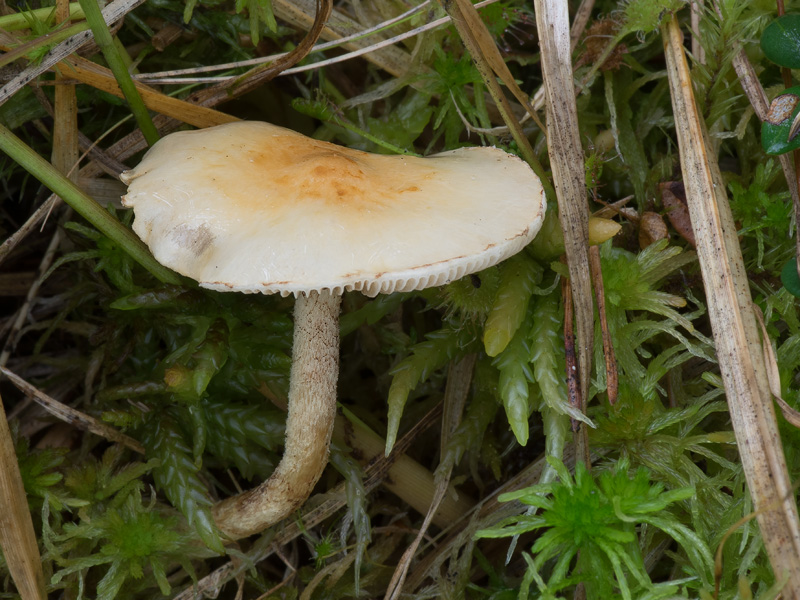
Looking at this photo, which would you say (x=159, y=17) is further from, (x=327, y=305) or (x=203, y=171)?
(x=327, y=305)

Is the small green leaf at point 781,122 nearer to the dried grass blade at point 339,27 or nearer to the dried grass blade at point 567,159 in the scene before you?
the dried grass blade at point 567,159

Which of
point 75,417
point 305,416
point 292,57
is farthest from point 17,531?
point 292,57

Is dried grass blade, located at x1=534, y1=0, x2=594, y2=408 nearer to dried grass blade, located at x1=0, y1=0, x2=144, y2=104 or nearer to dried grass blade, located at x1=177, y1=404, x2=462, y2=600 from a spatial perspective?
dried grass blade, located at x1=177, y1=404, x2=462, y2=600

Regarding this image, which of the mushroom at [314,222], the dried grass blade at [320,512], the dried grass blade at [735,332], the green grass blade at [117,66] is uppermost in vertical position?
the green grass blade at [117,66]

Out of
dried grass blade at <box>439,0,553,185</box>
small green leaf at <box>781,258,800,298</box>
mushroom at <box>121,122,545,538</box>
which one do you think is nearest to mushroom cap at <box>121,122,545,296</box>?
mushroom at <box>121,122,545,538</box>

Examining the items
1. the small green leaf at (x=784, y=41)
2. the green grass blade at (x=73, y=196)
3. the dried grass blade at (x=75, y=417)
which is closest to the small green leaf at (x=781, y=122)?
the small green leaf at (x=784, y=41)

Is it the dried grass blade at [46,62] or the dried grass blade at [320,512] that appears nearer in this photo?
the dried grass blade at [46,62]

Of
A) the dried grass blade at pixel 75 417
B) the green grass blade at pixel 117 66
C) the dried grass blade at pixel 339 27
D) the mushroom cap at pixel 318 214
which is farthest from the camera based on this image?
the dried grass blade at pixel 339 27

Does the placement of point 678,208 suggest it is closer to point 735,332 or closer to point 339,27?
point 735,332
